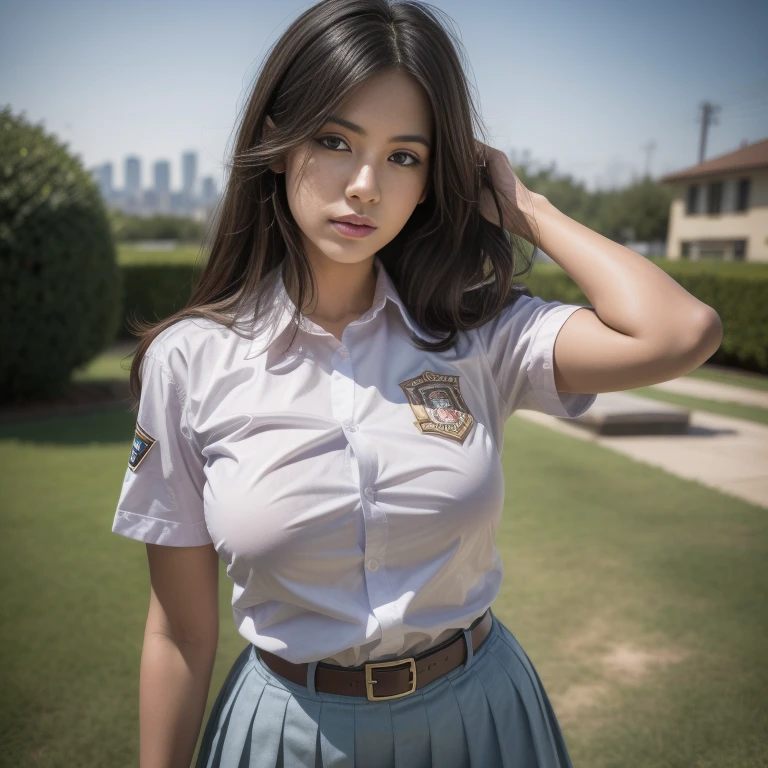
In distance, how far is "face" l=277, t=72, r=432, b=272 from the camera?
58.5 inches

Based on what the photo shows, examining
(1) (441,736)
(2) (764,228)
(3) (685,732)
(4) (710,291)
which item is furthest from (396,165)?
(2) (764,228)

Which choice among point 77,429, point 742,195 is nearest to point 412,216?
point 77,429

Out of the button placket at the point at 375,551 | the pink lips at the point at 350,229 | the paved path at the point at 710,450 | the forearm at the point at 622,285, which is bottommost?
the paved path at the point at 710,450

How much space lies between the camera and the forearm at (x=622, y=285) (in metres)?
1.47

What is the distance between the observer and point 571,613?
386 cm

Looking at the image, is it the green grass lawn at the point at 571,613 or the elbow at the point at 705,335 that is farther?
the green grass lawn at the point at 571,613

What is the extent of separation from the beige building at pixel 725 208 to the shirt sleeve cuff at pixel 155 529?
21465 millimetres

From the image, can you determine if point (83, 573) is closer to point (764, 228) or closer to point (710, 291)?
point (710, 291)

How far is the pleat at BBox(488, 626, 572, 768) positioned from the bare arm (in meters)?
0.57

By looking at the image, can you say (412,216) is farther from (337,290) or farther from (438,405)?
(438,405)

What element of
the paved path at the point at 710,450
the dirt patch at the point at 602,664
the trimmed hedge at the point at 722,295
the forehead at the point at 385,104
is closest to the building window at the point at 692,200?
the trimmed hedge at the point at 722,295

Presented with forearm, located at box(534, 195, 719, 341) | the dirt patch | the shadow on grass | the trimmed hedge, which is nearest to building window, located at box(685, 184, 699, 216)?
the trimmed hedge

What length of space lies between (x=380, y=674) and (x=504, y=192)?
102 centimetres

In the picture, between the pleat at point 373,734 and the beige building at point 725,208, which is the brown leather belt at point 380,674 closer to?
the pleat at point 373,734
